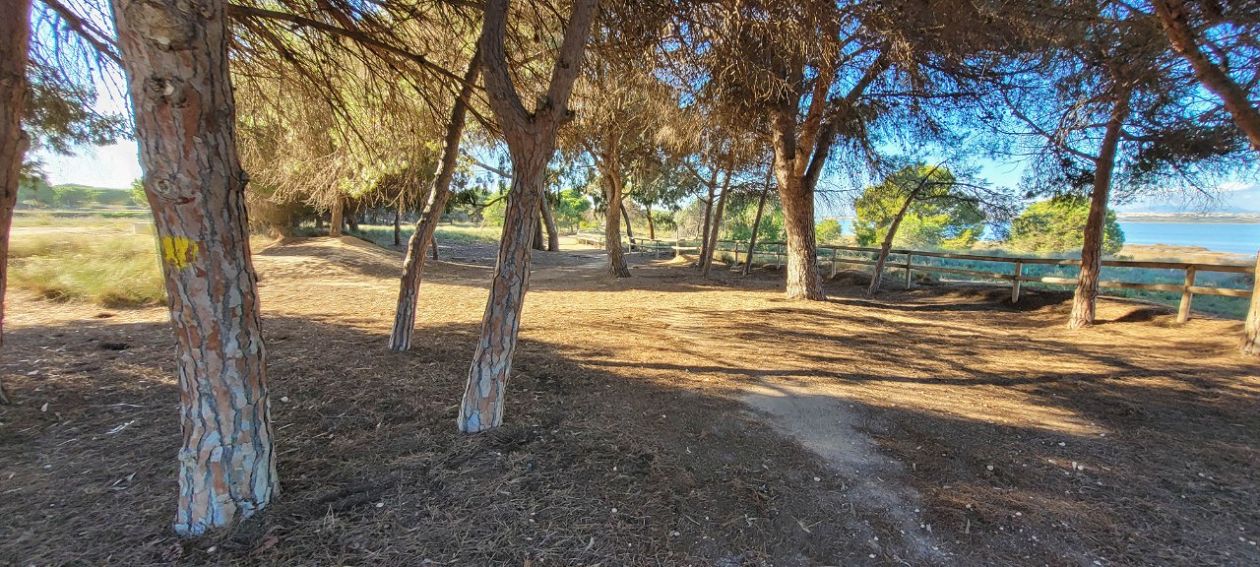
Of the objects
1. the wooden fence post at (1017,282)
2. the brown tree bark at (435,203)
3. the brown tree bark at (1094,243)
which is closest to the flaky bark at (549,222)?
the wooden fence post at (1017,282)

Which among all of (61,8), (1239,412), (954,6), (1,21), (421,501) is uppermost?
(954,6)

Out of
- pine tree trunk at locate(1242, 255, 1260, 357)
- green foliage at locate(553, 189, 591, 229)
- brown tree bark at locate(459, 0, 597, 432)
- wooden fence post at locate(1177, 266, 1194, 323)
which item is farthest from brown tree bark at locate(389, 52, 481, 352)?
green foliage at locate(553, 189, 591, 229)

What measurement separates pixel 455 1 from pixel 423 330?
3617 mm

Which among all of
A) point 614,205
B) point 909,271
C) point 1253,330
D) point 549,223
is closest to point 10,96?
point 614,205

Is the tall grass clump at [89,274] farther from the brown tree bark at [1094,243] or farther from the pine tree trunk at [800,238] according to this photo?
the brown tree bark at [1094,243]

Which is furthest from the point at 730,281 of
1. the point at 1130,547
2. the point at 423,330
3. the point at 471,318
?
the point at 1130,547

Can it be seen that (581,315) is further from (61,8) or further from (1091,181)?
(1091,181)

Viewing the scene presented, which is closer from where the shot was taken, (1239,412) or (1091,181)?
(1239,412)

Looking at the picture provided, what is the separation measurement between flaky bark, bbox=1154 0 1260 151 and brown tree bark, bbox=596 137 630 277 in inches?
363

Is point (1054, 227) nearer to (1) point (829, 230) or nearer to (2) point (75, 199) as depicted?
(1) point (829, 230)

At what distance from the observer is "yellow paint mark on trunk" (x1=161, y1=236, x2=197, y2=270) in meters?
1.78

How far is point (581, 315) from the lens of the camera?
773 cm

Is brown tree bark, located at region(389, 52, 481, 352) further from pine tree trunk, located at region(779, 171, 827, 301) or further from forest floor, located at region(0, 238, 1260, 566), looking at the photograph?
pine tree trunk, located at region(779, 171, 827, 301)

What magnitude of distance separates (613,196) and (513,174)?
10706mm
